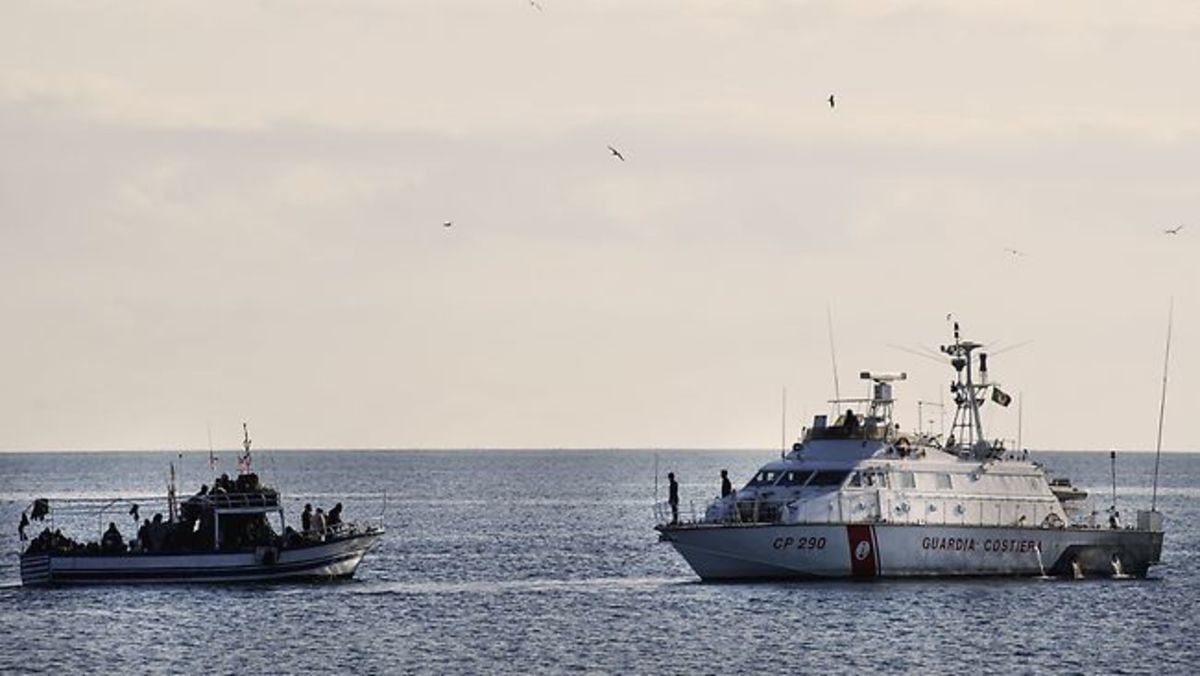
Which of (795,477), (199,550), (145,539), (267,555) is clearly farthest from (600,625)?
(145,539)

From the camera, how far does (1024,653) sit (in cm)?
7600

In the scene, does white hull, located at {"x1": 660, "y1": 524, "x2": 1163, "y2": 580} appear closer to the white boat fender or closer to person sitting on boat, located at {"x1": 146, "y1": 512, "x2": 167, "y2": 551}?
the white boat fender

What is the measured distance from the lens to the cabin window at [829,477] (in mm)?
90938

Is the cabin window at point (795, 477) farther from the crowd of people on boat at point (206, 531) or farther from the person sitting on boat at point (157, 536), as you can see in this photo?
the person sitting on boat at point (157, 536)

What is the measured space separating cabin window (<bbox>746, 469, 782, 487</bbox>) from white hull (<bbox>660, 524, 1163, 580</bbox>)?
110 inches

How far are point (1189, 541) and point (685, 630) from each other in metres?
67.0

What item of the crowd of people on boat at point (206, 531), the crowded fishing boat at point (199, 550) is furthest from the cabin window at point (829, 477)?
the crowd of people on boat at point (206, 531)

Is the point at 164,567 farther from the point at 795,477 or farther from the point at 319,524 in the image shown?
the point at 795,477

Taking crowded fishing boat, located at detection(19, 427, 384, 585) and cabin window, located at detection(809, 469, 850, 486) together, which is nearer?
cabin window, located at detection(809, 469, 850, 486)

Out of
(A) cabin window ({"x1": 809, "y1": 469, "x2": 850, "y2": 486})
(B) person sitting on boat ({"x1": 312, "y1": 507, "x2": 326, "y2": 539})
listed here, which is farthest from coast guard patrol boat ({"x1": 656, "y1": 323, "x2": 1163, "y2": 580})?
(B) person sitting on boat ({"x1": 312, "y1": 507, "x2": 326, "y2": 539})

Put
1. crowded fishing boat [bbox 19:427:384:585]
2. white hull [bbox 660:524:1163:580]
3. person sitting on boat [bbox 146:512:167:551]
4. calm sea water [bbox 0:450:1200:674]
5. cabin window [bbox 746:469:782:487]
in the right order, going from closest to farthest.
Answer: calm sea water [bbox 0:450:1200:674]
white hull [bbox 660:524:1163:580]
cabin window [bbox 746:469:782:487]
crowded fishing boat [bbox 19:427:384:585]
person sitting on boat [bbox 146:512:167:551]

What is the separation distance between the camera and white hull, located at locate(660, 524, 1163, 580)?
A: 90438 mm

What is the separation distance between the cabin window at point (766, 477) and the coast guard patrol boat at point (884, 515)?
38 mm

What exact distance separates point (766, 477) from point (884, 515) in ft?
15.7
